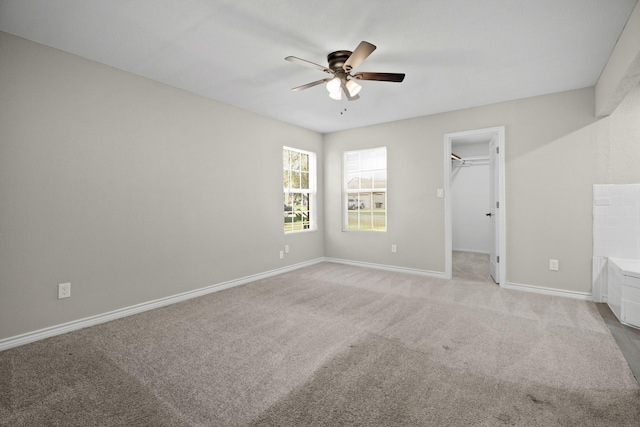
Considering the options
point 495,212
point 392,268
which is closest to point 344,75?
point 495,212

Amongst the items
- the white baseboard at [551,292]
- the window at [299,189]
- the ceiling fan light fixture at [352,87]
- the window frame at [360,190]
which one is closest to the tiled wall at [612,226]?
the white baseboard at [551,292]

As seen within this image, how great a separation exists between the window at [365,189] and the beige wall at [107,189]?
Result: 2.02m

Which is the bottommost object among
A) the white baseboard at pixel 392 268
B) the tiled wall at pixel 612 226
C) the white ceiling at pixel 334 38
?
the white baseboard at pixel 392 268

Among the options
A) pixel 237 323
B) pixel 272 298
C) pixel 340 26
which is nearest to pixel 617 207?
pixel 340 26

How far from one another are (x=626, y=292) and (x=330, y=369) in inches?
112

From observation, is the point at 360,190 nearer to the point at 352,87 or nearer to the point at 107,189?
the point at 352,87

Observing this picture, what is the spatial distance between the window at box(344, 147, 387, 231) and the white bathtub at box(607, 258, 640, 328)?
9.47 ft

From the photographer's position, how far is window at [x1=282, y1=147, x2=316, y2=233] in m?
5.15

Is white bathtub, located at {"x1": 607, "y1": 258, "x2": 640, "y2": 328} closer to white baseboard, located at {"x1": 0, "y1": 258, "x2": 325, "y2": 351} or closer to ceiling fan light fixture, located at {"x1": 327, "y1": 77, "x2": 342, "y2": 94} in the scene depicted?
ceiling fan light fixture, located at {"x1": 327, "y1": 77, "x2": 342, "y2": 94}

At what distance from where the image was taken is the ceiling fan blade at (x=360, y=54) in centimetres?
210

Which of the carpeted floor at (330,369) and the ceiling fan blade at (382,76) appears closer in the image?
the carpeted floor at (330,369)

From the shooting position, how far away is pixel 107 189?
2.91m

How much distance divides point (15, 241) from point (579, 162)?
5.71 m

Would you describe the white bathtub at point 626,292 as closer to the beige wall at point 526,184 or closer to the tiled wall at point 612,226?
the tiled wall at point 612,226
